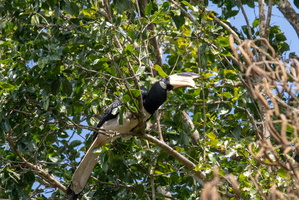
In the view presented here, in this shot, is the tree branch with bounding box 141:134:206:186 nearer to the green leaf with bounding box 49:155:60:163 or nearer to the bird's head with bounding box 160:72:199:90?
the bird's head with bounding box 160:72:199:90

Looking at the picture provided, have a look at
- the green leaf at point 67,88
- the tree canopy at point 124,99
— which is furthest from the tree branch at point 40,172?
the green leaf at point 67,88

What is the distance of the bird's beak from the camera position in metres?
4.07

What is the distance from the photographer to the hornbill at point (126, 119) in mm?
4160

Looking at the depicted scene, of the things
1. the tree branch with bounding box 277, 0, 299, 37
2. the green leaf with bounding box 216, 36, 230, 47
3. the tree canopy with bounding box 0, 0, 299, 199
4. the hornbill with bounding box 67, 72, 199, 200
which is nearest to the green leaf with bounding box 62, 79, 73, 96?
the tree canopy with bounding box 0, 0, 299, 199

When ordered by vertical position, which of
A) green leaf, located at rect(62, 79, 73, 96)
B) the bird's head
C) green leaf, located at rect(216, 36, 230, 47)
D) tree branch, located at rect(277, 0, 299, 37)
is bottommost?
the bird's head

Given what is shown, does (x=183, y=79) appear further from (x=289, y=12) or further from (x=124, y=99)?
(x=289, y=12)

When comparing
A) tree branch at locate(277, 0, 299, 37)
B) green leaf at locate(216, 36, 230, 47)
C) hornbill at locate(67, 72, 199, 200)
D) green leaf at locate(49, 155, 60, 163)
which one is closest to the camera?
green leaf at locate(216, 36, 230, 47)

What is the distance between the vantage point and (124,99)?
11.5 feet

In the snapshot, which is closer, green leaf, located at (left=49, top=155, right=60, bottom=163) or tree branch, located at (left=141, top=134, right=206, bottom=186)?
tree branch, located at (left=141, top=134, right=206, bottom=186)

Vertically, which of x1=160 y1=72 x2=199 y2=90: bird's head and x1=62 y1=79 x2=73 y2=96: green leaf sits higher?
x1=62 y1=79 x2=73 y2=96: green leaf

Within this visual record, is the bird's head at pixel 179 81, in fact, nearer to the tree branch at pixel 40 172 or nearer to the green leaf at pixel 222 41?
the green leaf at pixel 222 41

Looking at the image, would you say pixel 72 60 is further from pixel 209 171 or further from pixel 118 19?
pixel 209 171

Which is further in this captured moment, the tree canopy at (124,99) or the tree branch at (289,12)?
the tree branch at (289,12)

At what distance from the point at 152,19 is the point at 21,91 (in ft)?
3.87
